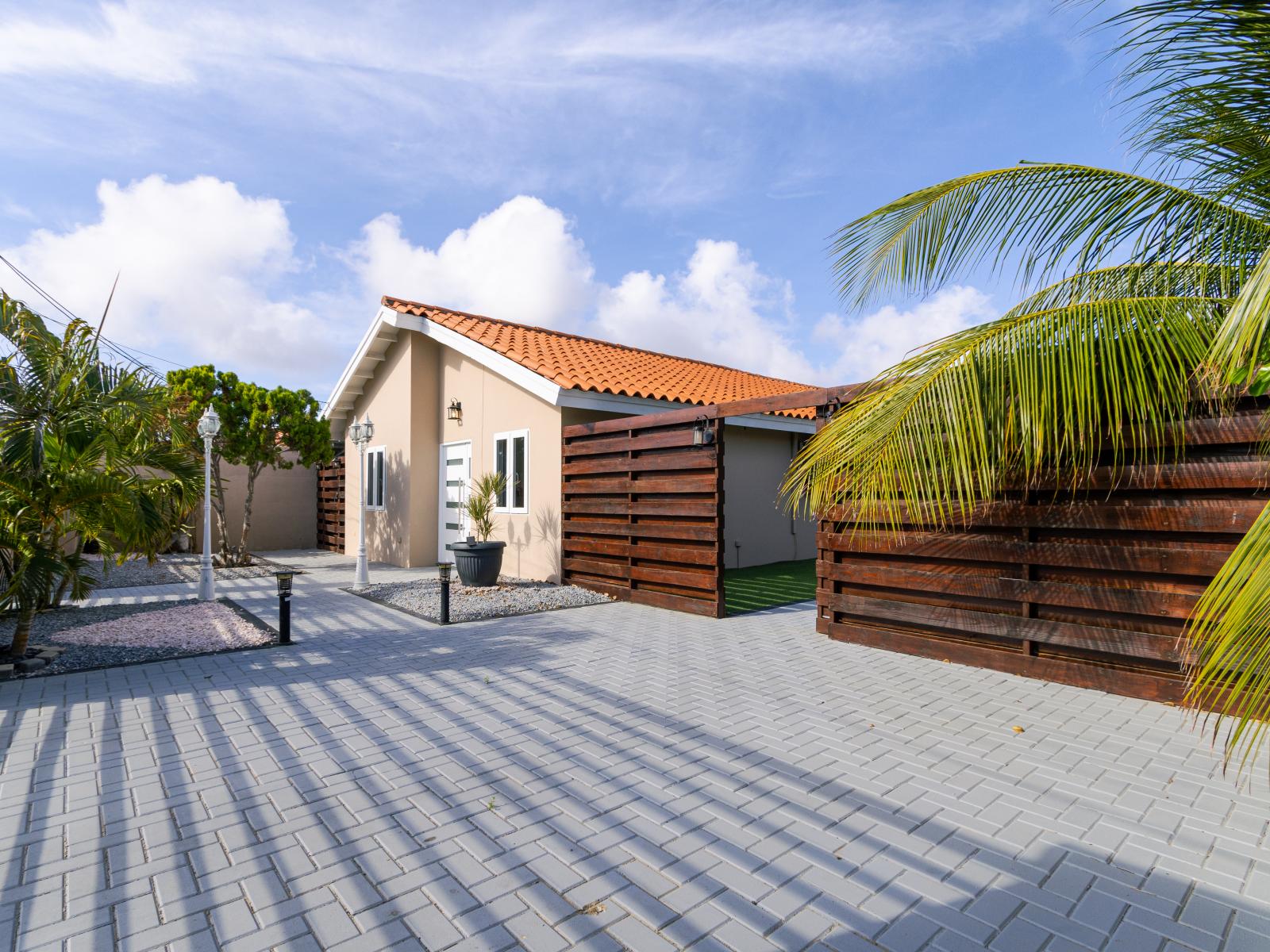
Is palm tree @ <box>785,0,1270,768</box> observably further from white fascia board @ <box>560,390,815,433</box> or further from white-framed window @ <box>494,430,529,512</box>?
white-framed window @ <box>494,430,529,512</box>

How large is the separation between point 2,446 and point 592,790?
5.91m

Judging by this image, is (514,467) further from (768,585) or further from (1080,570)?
(1080,570)

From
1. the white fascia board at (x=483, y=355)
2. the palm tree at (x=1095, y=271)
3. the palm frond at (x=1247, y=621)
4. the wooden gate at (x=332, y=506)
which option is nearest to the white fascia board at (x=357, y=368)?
the white fascia board at (x=483, y=355)

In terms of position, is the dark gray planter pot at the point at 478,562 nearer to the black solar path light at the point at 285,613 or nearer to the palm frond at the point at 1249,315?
the black solar path light at the point at 285,613

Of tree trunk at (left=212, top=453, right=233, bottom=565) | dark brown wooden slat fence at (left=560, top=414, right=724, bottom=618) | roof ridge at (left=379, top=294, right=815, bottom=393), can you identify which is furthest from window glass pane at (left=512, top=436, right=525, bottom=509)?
tree trunk at (left=212, top=453, right=233, bottom=565)

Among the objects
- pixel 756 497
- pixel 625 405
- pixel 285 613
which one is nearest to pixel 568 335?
pixel 625 405

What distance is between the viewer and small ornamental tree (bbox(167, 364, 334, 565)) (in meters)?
12.8

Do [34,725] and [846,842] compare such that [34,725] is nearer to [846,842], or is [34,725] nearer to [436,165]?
[846,842]

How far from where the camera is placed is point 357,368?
14.9 metres

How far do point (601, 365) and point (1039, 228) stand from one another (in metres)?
8.76

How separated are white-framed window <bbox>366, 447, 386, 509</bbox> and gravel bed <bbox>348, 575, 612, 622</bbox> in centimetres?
449

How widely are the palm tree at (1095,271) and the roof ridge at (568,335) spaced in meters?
9.48

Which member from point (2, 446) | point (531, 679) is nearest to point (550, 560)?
point (531, 679)

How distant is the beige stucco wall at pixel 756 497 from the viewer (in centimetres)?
1277
